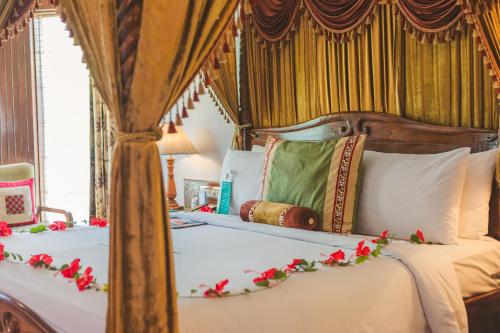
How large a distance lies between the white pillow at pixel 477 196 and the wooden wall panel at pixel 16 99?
4.10 meters

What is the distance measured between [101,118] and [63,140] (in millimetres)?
535

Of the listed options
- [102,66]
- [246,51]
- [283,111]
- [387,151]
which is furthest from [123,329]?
[246,51]

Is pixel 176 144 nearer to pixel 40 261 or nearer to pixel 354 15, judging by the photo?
pixel 354 15

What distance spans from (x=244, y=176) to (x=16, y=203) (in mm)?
1944

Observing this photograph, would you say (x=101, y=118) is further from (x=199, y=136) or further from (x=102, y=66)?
(x=102, y=66)

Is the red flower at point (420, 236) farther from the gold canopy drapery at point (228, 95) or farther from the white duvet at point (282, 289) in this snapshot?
the gold canopy drapery at point (228, 95)

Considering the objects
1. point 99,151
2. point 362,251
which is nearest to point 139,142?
point 362,251

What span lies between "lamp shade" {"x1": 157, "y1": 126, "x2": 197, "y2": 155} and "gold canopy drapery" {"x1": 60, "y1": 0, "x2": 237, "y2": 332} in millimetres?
2893

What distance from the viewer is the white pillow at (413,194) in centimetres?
280

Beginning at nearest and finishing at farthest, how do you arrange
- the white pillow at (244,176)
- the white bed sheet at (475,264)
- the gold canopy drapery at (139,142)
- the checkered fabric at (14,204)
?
1. the gold canopy drapery at (139,142)
2. the white bed sheet at (475,264)
3. the white pillow at (244,176)
4. the checkered fabric at (14,204)

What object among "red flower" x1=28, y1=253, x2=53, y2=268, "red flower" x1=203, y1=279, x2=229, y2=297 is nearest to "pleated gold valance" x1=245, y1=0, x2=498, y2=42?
"red flower" x1=203, y1=279, x2=229, y2=297

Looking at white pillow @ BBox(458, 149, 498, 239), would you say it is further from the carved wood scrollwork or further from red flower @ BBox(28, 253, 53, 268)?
the carved wood scrollwork

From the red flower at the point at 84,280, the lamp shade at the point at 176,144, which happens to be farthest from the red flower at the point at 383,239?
the lamp shade at the point at 176,144

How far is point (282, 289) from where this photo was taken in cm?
213
